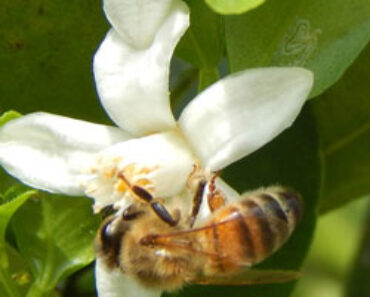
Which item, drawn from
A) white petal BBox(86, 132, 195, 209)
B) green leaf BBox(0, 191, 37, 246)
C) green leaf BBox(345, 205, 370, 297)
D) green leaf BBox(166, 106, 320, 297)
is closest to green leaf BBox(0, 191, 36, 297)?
green leaf BBox(0, 191, 37, 246)

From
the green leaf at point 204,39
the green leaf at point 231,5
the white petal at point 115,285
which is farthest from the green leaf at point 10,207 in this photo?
the green leaf at point 231,5

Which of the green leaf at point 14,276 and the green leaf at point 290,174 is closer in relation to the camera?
the green leaf at point 14,276

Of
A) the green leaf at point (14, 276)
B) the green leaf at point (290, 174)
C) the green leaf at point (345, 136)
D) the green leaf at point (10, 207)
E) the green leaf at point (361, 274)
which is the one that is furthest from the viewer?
the green leaf at point (361, 274)

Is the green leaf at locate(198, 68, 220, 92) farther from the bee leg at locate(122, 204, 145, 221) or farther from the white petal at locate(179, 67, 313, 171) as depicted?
the bee leg at locate(122, 204, 145, 221)

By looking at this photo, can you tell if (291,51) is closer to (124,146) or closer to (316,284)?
(124,146)

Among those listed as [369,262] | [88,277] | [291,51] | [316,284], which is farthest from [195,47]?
[316,284]

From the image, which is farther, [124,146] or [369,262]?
[369,262]

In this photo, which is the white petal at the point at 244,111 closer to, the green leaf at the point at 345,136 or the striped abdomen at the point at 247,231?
the striped abdomen at the point at 247,231

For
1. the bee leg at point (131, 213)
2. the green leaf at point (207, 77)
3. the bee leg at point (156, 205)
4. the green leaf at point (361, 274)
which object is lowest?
the green leaf at point (361, 274)
